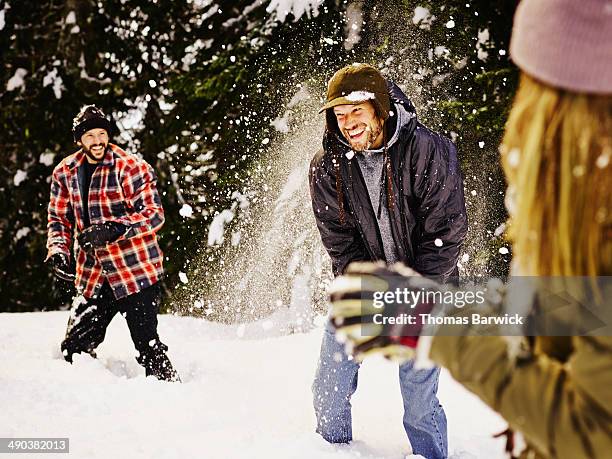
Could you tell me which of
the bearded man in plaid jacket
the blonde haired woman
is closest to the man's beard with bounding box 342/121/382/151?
the blonde haired woman

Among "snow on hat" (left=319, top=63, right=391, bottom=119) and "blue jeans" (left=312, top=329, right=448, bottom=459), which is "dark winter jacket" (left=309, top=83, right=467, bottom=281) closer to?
"snow on hat" (left=319, top=63, right=391, bottom=119)

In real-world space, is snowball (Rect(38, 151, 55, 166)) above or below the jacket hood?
below

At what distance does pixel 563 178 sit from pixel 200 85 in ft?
24.9

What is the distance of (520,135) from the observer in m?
1.26

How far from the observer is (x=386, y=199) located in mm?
3549

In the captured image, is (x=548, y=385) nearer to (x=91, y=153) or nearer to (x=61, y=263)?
Answer: (x=91, y=153)

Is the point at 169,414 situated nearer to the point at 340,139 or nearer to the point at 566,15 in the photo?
the point at 340,139

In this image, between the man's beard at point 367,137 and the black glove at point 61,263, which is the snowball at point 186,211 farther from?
the man's beard at point 367,137

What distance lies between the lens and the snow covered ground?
383cm

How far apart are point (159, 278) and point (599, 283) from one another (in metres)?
4.56

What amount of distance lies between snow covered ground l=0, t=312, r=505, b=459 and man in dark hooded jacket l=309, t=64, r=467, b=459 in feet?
1.36

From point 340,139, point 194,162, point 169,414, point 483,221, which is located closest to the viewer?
point 340,139

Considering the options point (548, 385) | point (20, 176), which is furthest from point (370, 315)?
point (20, 176)

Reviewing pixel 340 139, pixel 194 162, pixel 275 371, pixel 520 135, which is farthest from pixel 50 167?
pixel 520 135
